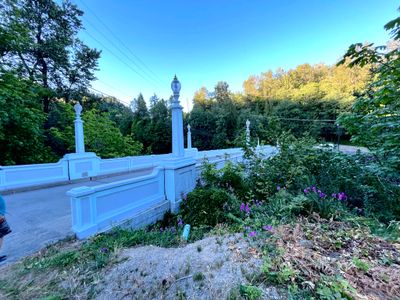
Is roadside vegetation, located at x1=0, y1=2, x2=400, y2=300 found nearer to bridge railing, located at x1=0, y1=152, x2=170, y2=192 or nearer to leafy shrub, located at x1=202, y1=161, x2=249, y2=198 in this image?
leafy shrub, located at x1=202, y1=161, x2=249, y2=198

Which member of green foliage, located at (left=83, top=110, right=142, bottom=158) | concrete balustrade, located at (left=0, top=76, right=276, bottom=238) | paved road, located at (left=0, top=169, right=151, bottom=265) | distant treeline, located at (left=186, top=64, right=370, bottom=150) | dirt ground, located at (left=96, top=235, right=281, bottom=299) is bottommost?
paved road, located at (left=0, top=169, right=151, bottom=265)

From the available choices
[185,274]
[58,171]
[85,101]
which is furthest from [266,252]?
[85,101]

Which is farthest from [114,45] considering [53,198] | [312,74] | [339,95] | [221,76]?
[312,74]

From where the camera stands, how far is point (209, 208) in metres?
3.52

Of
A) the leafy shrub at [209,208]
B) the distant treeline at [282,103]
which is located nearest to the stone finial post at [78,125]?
the leafy shrub at [209,208]

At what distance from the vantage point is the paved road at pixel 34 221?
264 centimetres

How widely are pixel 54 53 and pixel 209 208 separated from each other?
16.2 metres

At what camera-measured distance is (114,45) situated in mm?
11867

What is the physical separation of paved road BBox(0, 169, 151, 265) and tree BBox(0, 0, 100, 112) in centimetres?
1017

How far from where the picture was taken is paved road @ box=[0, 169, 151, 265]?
2.64m

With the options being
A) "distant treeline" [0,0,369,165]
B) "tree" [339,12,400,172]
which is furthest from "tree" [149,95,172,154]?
"tree" [339,12,400,172]

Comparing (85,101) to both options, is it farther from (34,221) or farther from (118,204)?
(118,204)

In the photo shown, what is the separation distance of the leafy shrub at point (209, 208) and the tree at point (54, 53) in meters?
13.2

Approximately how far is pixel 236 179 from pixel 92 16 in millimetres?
10998
